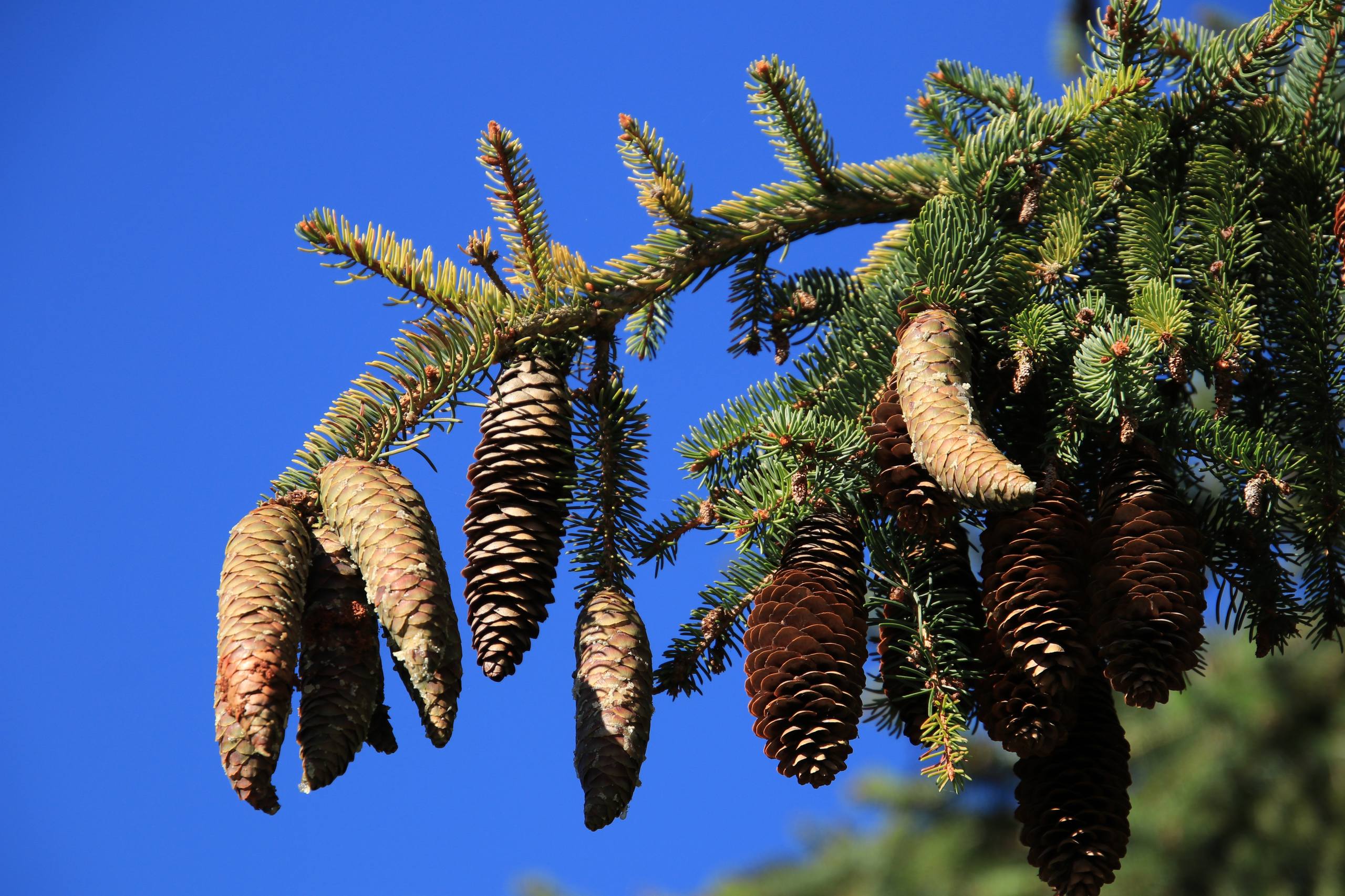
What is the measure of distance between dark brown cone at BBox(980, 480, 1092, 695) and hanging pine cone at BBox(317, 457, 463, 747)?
66cm

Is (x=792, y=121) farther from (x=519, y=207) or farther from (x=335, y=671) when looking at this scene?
(x=335, y=671)

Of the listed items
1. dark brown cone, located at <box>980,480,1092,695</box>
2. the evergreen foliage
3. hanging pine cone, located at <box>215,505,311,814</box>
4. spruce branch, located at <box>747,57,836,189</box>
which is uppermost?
spruce branch, located at <box>747,57,836,189</box>

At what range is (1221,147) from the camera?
1.98m

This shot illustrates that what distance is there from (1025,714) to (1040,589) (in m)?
0.15

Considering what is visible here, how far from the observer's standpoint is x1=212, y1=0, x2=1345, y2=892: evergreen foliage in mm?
1563

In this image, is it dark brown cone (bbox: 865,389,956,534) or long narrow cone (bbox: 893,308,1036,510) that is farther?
dark brown cone (bbox: 865,389,956,534)

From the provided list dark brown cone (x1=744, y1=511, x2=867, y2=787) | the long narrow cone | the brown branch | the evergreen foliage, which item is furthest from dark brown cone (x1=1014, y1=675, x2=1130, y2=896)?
the brown branch

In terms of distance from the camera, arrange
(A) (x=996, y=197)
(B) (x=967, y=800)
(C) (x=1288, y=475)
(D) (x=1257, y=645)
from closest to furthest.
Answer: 1. (C) (x=1288, y=475)
2. (D) (x=1257, y=645)
3. (A) (x=996, y=197)
4. (B) (x=967, y=800)

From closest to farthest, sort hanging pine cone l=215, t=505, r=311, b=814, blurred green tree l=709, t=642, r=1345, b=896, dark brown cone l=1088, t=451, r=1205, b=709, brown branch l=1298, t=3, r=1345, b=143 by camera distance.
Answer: hanging pine cone l=215, t=505, r=311, b=814 < dark brown cone l=1088, t=451, r=1205, b=709 < brown branch l=1298, t=3, r=1345, b=143 < blurred green tree l=709, t=642, r=1345, b=896

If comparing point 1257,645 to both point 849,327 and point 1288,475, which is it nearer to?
point 1288,475

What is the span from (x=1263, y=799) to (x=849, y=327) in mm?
3719

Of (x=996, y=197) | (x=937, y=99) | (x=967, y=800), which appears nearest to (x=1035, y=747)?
(x=996, y=197)

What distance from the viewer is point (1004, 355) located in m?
1.72

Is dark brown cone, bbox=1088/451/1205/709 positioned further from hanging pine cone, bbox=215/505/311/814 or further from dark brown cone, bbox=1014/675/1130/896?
hanging pine cone, bbox=215/505/311/814
